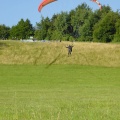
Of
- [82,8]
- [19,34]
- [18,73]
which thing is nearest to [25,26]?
[19,34]

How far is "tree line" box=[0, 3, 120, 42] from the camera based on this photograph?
74.6 meters

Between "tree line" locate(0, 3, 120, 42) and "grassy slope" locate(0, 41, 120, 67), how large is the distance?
1794 cm

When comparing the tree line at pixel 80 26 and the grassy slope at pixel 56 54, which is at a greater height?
the tree line at pixel 80 26

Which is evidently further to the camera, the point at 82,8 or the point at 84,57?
the point at 82,8

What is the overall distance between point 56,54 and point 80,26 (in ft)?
106

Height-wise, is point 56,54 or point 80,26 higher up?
point 80,26

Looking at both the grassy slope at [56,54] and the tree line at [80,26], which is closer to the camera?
the grassy slope at [56,54]

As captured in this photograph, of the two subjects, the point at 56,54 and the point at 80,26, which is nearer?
the point at 56,54

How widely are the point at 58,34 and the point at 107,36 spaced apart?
936cm

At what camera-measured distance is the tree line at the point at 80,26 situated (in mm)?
74562

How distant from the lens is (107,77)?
127 feet

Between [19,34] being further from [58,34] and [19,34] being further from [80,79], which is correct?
[80,79]

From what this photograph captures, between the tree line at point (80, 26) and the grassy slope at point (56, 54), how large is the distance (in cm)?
1794

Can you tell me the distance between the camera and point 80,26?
82.3 m
